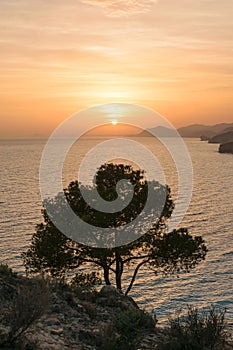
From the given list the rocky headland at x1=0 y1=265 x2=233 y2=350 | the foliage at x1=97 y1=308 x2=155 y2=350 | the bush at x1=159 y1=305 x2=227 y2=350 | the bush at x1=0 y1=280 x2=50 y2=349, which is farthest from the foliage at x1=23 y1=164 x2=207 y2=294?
the bush at x1=0 y1=280 x2=50 y2=349

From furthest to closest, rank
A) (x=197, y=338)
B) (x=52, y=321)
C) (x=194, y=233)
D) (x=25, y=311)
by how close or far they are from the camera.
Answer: (x=194, y=233)
(x=52, y=321)
(x=197, y=338)
(x=25, y=311)

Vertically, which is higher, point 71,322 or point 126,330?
point 126,330

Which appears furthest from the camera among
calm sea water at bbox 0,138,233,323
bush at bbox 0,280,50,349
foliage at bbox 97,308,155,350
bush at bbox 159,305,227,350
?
calm sea water at bbox 0,138,233,323

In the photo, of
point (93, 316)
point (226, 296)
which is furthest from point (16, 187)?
point (93, 316)

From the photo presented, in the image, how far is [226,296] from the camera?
4353cm

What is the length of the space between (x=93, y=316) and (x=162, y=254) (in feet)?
50.0

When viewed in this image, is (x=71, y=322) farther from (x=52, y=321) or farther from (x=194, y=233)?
(x=194, y=233)

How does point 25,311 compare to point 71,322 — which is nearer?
point 25,311

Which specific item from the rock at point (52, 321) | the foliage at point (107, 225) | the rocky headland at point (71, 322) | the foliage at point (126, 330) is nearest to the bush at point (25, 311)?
the rocky headland at point (71, 322)

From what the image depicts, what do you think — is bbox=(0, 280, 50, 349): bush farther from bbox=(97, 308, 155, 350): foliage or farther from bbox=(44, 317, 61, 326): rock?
bbox=(44, 317, 61, 326): rock


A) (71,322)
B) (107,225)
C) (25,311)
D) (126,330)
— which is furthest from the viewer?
(107,225)

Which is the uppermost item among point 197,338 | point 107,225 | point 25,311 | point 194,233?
point 107,225

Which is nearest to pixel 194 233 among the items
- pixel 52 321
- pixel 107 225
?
pixel 107 225

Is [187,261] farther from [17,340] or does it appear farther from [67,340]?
[17,340]
